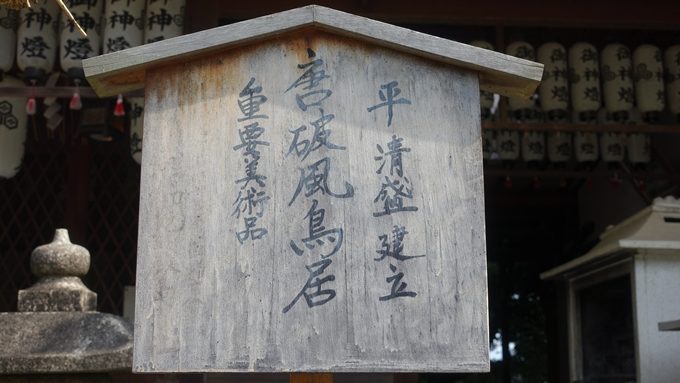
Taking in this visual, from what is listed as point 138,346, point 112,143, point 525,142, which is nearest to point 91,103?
point 112,143

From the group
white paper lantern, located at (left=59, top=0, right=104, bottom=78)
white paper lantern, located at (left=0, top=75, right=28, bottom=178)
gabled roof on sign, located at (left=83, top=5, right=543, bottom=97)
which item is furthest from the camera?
white paper lantern, located at (left=0, top=75, right=28, bottom=178)

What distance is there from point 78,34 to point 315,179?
14.8ft

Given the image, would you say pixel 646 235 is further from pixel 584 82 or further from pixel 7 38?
pixel 7 38

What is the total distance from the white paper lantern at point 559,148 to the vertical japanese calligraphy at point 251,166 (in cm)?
578

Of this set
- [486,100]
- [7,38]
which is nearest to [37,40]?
[7,38]

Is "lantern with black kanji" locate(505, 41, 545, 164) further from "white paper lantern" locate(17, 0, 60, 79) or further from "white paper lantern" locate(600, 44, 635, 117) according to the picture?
"white paper lantern" locate(17, 0, 60, 79)

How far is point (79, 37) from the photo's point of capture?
6.73 meters

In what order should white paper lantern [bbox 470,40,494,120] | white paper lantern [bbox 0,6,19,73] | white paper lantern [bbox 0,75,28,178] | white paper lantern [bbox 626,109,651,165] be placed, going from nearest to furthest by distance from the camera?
white paper lantern [bbox 0,6,19,73] < white paper lantern [bbox 0,75,28,178] < white paper lantern [bbox 470,40,494,120] < white paper lantern [bbox 626,109,651,165]

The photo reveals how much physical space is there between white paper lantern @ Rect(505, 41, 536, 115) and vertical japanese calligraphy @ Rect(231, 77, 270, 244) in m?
4.94

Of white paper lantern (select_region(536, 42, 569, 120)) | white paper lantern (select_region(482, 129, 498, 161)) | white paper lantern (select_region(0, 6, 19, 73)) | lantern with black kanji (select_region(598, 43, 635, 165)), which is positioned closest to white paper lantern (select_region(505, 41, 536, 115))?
white paper lantern (select_region(536, 42, 569, 120))

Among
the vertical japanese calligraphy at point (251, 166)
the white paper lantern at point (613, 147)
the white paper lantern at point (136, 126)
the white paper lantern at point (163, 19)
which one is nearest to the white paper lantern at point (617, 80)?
the white paper lantern at point (613, 147)

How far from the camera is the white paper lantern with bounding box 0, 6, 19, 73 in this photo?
22.4ft

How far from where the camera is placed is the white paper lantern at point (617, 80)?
24.8 ft

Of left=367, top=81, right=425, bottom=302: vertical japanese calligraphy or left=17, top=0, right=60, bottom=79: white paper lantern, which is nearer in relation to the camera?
left=367, top=81, right=425, bottom=302: vertical japanese calligraphy
